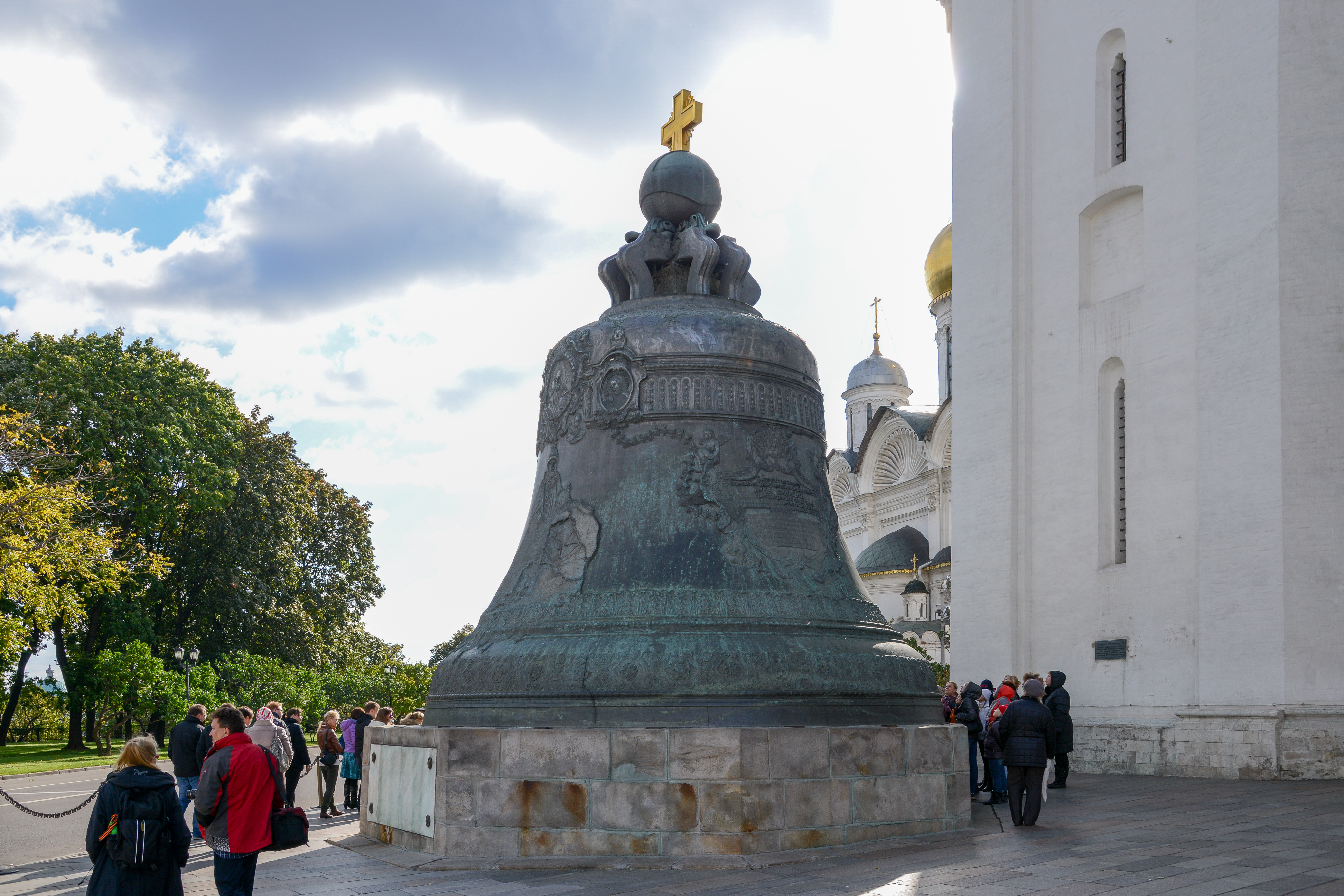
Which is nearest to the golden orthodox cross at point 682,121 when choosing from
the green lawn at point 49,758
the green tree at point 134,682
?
the green lawn at point 49,758

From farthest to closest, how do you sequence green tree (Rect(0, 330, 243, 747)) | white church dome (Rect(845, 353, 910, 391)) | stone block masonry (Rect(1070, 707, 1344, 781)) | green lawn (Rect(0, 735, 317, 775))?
white church dome (Rect(845, 353, 910, 391)) < green tree (Rect(0, 330, 243, 747)) < green lawn (Rect(0, 735, 317, 775)) < stone block masonry (Rect(1070, 707, 1344, 781))

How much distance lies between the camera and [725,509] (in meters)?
7.15

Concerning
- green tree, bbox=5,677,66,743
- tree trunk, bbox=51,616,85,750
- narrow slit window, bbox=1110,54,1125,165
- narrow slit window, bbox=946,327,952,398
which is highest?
narrow slit window, bbox=946,327,952,398

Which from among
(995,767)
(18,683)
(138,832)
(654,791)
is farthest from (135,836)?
(18,683)

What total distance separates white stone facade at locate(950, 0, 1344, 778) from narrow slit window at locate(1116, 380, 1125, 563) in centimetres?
5

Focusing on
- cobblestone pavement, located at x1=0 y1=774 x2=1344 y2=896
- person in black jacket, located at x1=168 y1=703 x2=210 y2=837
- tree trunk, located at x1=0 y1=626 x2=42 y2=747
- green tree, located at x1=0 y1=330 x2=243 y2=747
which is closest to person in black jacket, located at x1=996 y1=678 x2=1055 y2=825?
cobblestone pavement, located at x1=0 y1=774 x2=1344 y2=896

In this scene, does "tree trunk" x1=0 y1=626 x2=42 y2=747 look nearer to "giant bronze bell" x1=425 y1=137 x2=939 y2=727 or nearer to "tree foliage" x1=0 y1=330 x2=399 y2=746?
"tree foliage" x1=0 y1=330 x2=399 y2=746

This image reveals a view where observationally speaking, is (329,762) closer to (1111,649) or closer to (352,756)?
(352,756)

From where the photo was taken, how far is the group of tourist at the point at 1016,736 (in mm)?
8281

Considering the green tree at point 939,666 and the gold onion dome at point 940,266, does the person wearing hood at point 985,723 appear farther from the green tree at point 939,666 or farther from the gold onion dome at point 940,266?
the gold onion dome at point 940,266

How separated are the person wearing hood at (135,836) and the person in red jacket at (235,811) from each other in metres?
0.18

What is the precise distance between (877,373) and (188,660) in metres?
33.3

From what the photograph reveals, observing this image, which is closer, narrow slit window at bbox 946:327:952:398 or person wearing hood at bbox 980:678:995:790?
person wearing hood at bbox 980:678:995:790

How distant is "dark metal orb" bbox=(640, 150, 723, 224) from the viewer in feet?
26.1
